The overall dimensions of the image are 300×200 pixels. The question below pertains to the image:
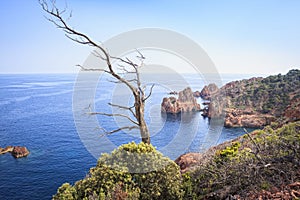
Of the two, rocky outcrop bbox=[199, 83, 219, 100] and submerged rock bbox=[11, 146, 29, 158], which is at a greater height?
rocky outcrop bbox=[199, 83, 219, 100]

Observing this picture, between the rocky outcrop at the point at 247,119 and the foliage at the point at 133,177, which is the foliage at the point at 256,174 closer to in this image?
the foliage at the point at 133,177

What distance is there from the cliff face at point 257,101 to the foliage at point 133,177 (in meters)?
39.0

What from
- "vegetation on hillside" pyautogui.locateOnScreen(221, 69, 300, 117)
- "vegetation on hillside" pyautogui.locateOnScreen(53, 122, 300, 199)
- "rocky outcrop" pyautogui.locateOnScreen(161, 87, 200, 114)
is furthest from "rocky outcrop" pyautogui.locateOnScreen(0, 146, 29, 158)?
"vegetation on hillside" pyautogui.locateOnScreen(221, 69, 300, 117)

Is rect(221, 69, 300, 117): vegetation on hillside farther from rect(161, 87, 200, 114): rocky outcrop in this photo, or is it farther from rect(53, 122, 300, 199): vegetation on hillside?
rect(53, 122, 300, 199): vegetation on hillside

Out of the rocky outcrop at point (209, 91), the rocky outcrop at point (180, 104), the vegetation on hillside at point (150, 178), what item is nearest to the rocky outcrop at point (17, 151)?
the rocky outcrop at point (180, 104)

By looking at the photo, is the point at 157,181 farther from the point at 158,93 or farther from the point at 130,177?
the point at 158,93

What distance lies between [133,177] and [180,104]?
Answer: 52.6 meters

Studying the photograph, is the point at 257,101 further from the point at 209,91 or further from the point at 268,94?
the point at 209,91

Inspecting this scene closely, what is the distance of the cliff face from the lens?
148ft

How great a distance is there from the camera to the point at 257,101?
5200cm

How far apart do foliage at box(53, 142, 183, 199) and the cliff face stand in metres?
39.0

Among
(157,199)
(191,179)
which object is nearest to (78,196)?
(157,199)

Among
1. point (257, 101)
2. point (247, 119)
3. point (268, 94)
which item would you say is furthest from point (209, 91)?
point (247, 119)

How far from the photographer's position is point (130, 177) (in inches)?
268
